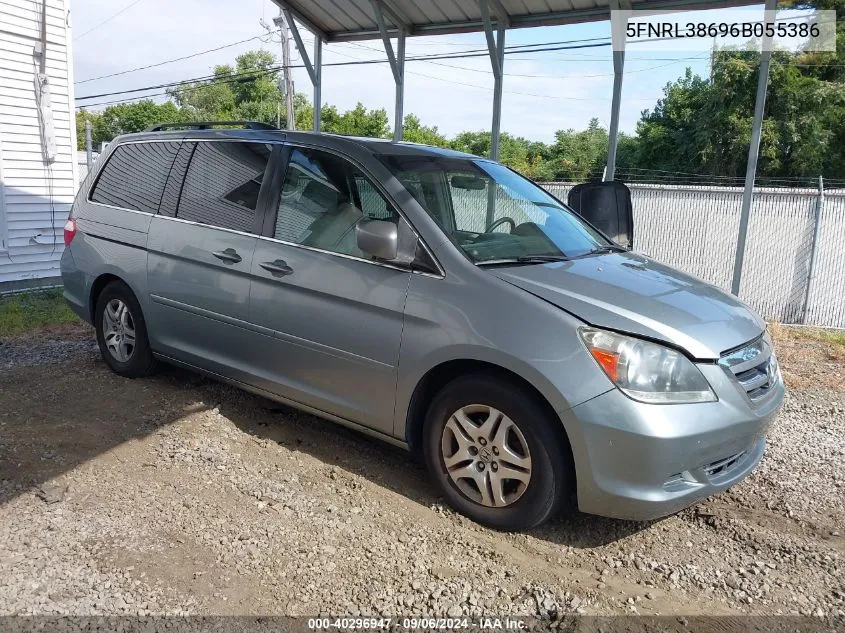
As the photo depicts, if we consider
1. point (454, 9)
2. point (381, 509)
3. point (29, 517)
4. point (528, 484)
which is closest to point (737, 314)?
point (528, 484)

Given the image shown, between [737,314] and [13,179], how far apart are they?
33.7 feet

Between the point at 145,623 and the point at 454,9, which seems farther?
the point at 454,9

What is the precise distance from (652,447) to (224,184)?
322 centimetres

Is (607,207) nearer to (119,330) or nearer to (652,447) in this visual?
(652,447)

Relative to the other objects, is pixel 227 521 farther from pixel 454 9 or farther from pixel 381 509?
pixel 454 9

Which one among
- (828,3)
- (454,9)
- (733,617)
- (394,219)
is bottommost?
(733,617)

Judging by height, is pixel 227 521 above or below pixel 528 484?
below

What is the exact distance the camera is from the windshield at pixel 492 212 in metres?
3.79

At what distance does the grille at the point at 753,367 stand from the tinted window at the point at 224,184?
2.86 meters

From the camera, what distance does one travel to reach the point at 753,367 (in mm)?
3330

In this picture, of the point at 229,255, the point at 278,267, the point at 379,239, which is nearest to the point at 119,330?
the point at 229,255

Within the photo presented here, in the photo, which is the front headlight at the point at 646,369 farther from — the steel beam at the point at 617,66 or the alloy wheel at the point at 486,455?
the steel beam at the point at 617,66

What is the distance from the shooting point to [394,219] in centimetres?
372

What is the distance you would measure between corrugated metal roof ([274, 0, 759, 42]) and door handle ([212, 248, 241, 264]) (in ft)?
17.3
